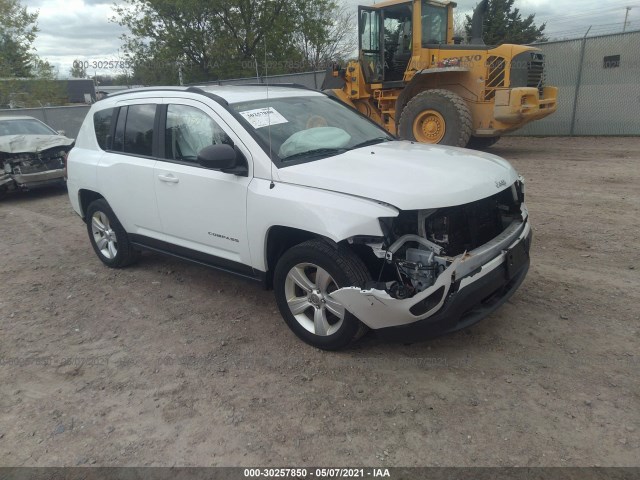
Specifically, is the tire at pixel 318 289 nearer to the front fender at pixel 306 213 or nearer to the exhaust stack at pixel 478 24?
the front fender at pixel 306 213

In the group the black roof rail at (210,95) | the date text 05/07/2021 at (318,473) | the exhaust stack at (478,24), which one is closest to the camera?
the date text 05/07/2021 at (318,473)

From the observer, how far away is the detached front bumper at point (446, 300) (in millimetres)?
2930

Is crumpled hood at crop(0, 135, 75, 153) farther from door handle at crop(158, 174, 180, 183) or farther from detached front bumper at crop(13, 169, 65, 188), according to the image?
door handle at crop(158, 174, 180, 183)

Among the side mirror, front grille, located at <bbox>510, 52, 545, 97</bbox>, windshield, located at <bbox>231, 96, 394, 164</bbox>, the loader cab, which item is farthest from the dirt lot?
the loader cab

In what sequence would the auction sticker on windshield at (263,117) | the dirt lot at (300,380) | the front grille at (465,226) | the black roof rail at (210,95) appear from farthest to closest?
the black roof rail at (210,95), the auction sticker on windshield at (263,117), the front grille at (465,226), the dirt lot at (300,380)

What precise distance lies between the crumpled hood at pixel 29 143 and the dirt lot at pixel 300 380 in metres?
5.48

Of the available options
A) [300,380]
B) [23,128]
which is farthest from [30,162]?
[300,380]

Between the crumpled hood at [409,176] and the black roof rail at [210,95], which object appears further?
the black roof rail at [210,95]

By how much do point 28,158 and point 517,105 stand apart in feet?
31.8

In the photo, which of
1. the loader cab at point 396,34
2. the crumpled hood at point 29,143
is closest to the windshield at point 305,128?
the loader cab at point 396,34

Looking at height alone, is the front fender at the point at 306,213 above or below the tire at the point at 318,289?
above

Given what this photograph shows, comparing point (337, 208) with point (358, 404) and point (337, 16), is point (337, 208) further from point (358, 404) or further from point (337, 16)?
point (337, 16)

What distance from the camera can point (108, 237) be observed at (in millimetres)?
5367

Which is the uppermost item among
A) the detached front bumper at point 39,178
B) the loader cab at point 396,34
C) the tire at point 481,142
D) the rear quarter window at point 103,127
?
the loader cab at point 396,34
